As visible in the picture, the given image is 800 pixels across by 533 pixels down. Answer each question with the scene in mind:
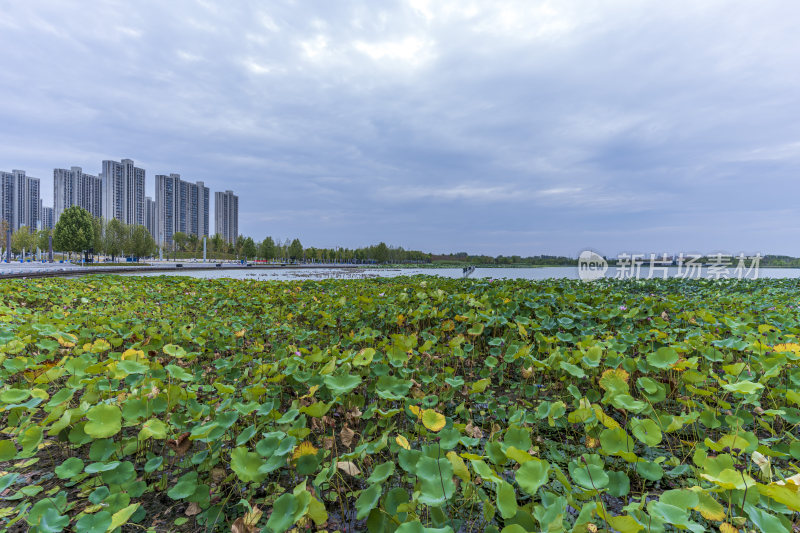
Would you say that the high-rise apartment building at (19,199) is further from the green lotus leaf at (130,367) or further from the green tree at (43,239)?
the green lotus leaf at (130,367)

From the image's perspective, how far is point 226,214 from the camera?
128625mm

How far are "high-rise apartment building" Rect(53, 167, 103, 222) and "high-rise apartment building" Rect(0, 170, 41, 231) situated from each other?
877 centimetres

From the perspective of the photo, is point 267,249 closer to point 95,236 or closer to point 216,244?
point 216,244

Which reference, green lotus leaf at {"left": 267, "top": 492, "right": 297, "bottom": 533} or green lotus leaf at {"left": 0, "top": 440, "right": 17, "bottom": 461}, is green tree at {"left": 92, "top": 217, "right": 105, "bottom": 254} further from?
green lotus leaf at {"left": 267, "top": 492, "right": 297, "bottom": 533}

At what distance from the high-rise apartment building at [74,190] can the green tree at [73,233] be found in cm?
6587

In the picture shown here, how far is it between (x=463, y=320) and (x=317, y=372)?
1893 millimetres

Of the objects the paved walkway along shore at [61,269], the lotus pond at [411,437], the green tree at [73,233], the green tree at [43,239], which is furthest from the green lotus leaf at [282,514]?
the green tree at [43,239]

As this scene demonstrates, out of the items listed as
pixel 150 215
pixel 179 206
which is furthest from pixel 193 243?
pixel 150 215

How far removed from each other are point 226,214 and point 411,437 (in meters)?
144

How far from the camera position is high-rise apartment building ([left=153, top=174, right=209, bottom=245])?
10450 centimetres

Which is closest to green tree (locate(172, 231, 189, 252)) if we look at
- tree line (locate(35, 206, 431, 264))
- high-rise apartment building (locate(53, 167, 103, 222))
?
tree line (locate(35, 206, 431, 264))

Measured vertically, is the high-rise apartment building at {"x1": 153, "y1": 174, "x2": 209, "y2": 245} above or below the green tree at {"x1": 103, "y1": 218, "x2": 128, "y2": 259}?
above

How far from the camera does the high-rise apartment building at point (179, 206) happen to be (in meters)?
104

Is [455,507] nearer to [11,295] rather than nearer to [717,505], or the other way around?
[717,505]
